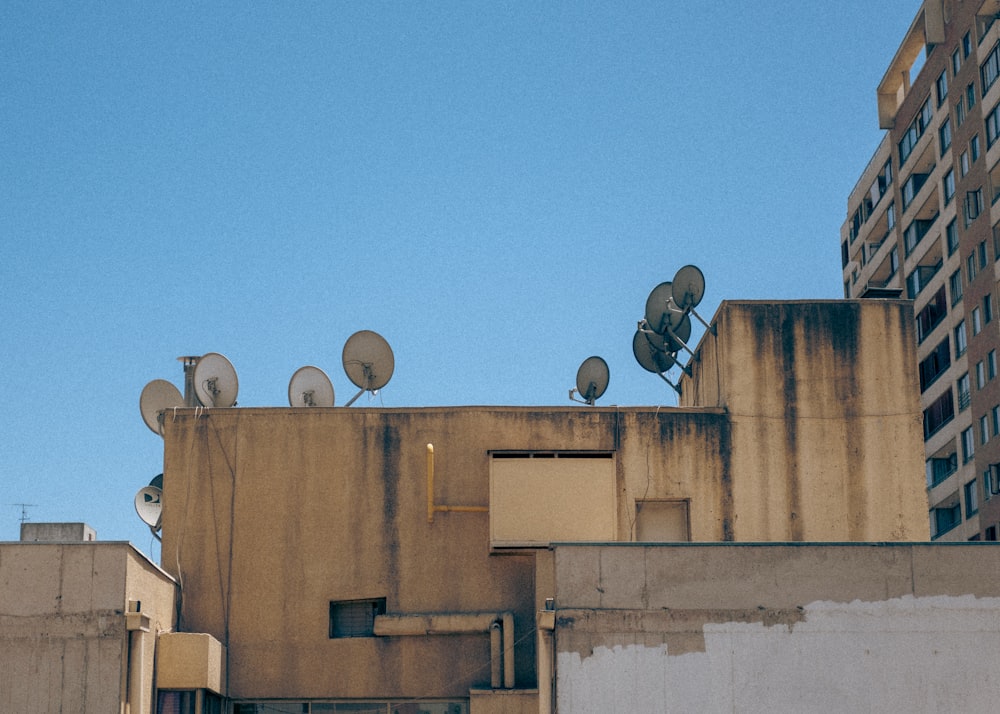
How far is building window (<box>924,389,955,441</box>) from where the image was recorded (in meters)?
77.4

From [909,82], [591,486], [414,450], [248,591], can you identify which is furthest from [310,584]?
[909,82]

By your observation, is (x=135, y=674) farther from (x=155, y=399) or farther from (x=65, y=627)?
(x=155, y=399)

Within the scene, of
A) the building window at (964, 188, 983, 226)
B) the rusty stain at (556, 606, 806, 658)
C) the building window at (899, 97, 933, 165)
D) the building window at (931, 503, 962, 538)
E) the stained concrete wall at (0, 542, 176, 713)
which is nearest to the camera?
the stained concrete wall at (0, 542, 176, 713)

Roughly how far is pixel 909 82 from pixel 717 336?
199 feet

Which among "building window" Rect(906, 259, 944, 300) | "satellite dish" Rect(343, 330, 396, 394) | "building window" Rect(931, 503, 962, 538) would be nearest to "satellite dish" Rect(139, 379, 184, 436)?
"satellite dish" Rect(343, 330, 396, 394)

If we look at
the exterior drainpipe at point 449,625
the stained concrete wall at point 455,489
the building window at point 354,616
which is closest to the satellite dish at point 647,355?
the stained concrete wall at point 455,489

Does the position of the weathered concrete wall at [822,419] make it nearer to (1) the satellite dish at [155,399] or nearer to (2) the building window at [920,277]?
(1) the satellite dish at [155,399]

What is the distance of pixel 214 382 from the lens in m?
30.1

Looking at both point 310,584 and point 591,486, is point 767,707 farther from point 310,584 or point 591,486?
point 310,584

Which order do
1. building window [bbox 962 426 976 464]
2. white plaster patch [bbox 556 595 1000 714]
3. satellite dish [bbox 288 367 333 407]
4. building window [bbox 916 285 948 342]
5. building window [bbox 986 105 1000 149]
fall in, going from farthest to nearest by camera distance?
building window [bbox 916 285 948 342], building window [bbox 962 426 976 464], building window [bbox 986 105 1000 149], satellite dish [bbox 288 367 333 407], white plaster patch [bbox 556 595 1000 714]

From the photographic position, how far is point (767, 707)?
905 inches

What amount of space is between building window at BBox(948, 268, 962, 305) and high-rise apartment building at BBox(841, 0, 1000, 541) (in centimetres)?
5

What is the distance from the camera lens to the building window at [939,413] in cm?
7744

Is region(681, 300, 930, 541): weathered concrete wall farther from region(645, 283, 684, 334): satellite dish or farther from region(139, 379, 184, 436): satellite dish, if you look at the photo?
region(139, 379, 184, 436): satellite dish
